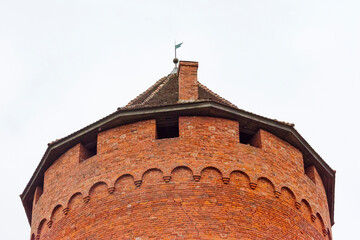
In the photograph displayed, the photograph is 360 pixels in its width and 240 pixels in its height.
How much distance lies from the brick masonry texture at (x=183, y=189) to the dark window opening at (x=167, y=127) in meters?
0.31

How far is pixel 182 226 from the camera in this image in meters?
17.1

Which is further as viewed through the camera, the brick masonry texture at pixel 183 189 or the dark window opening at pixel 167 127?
the dark window opening at pixel 167 127

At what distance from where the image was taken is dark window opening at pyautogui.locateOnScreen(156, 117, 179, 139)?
19.3m

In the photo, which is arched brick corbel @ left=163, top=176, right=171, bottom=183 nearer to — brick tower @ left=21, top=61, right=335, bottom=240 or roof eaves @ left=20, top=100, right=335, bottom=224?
brick tower @ left=21, top=61, right=335, bottom=240

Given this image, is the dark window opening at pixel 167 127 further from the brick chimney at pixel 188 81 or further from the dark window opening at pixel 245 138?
the dark window opening at pixel 245 138

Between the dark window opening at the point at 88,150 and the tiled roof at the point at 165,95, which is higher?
the tiled roof at the point at 165,95

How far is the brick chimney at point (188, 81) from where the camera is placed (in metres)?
19.9

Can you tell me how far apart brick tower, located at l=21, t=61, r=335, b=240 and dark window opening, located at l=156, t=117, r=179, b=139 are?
0.10 feet

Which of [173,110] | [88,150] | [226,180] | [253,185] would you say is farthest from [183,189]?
[88,150]

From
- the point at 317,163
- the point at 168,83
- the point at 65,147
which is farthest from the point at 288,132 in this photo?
the point at 65,147

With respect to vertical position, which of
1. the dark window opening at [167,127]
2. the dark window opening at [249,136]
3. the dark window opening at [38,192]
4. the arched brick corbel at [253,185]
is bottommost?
the arched brick corbel at [253,185]

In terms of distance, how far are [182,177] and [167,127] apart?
2045 millimetres

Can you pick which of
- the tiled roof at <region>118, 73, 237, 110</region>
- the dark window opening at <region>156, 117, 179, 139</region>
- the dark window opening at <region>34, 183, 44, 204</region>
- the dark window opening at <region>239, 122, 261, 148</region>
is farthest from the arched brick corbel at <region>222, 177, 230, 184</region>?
the dark window opening at <region>34, 183, 44, 204</region>

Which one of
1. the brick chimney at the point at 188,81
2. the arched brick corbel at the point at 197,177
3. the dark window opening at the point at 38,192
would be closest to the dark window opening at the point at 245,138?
the brick chimney at the point at 188,81
